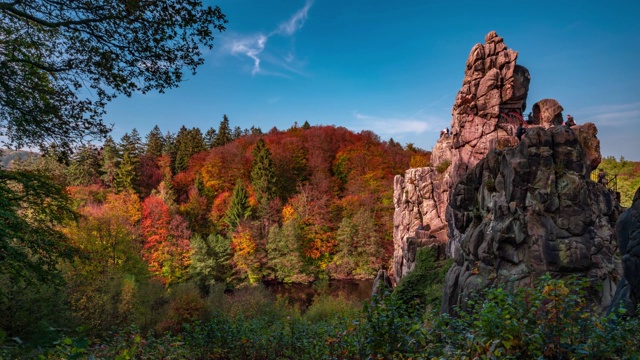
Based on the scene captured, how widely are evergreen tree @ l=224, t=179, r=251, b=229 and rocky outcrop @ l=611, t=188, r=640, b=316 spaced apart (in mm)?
37195

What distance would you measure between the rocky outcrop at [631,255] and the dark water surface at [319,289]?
2754 centimetres

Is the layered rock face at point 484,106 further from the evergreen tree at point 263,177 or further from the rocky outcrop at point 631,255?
the evergreen tree at point 263,177

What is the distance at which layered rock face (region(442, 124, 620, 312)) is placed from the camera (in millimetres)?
12672

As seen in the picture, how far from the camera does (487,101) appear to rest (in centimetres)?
2348

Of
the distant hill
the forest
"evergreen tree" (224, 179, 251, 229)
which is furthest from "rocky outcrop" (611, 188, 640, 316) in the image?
"evergreen tree" (224, 179, 251, 229)

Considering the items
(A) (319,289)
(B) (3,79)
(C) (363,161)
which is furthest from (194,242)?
(B) (3,79)

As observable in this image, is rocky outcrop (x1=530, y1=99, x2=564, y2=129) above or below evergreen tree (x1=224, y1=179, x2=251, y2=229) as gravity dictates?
above

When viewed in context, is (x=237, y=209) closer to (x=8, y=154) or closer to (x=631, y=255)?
(x=8, y=154)

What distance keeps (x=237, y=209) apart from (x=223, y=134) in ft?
87.1

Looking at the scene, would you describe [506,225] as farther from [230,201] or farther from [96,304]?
[230,201]

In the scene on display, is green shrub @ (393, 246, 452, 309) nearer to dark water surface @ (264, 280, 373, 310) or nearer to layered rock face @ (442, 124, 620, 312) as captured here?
layered rock face @ (442, 124, 620, 312)

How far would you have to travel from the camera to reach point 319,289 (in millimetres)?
34438

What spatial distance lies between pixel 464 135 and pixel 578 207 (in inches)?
458

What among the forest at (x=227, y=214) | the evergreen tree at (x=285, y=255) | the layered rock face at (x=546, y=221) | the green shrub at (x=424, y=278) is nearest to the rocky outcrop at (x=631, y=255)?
the layered rock face at (x=546, y=221)
